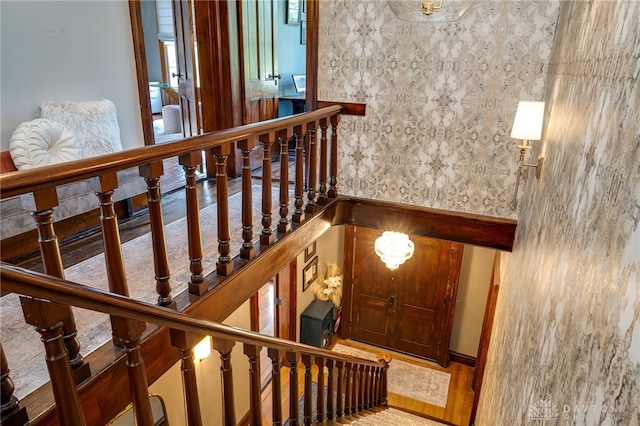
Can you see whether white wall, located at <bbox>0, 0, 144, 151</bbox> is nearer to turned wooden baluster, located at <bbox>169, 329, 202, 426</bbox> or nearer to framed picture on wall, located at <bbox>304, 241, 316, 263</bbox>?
framed picture on wall, located at <bbox>304, 241, 316, 263</bbox>

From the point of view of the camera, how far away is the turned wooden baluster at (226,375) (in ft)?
4.90

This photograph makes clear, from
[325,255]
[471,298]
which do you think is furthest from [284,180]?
[471,298]

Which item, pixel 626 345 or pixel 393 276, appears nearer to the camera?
pixel 626 345

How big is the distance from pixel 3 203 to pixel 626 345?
124 inches

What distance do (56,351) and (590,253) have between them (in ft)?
4.55

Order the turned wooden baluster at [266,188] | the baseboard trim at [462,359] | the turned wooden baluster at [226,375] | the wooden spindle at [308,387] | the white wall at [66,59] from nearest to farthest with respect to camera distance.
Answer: the turned wooden baluster at [226,375], the wooden spindle at [308,387], the turned wooden baluster at [266,188], the white wall at [66,59], the baseboard trim at [462,359]

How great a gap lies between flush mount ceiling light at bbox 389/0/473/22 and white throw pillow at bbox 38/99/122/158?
8.34ft

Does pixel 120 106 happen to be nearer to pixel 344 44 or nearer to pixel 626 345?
pixel 344 44

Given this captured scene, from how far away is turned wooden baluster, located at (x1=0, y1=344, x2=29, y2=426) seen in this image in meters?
1.24

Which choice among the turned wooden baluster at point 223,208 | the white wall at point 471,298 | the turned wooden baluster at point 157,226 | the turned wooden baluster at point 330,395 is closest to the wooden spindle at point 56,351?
the turned wooden baluster at point 157,226

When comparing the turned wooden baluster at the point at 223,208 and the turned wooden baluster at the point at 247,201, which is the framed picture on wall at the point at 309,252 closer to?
the turned wooden baluster at the point at 247,201

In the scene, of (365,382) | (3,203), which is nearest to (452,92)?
(365,382)

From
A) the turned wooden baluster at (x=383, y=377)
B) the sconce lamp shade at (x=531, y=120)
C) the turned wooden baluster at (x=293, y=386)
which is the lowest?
the turned wooden baluster at (x=383, y=377)

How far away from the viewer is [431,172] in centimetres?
363
